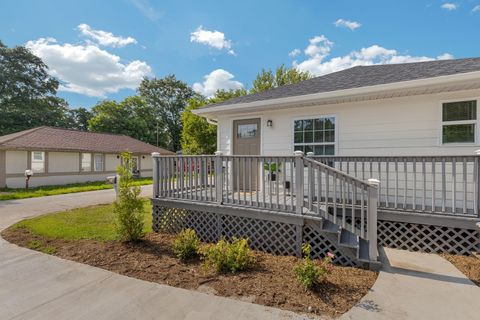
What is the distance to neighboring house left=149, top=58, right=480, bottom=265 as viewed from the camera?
13.1 ft

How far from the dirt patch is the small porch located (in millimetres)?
186

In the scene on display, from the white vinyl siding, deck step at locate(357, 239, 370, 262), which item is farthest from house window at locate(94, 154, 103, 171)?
deck step at locate(357, 239, 370, 262)

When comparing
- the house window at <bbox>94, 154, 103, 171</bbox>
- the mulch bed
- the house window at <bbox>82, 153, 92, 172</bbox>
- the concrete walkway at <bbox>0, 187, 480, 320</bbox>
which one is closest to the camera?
the concrete walkway at <bbox>0, 187, 480, 320</bbox>

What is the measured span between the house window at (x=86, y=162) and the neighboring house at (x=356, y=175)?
50.4 ft

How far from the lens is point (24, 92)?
93.1 feet

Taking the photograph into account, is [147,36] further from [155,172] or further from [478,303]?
[478,303]

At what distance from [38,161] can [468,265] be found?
19785 millimetres

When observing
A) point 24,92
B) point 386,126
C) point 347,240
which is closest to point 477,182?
point 386,126

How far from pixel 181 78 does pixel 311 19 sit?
1324 inches

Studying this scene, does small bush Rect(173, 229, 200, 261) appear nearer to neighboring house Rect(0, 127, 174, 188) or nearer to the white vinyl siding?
the white vinyl siding

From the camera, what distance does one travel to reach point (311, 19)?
12.0 metres

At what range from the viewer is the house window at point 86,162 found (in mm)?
17734

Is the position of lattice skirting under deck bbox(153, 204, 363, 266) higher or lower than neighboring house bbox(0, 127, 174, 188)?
lower

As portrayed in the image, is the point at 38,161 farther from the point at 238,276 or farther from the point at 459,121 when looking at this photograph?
the point at 459,121
